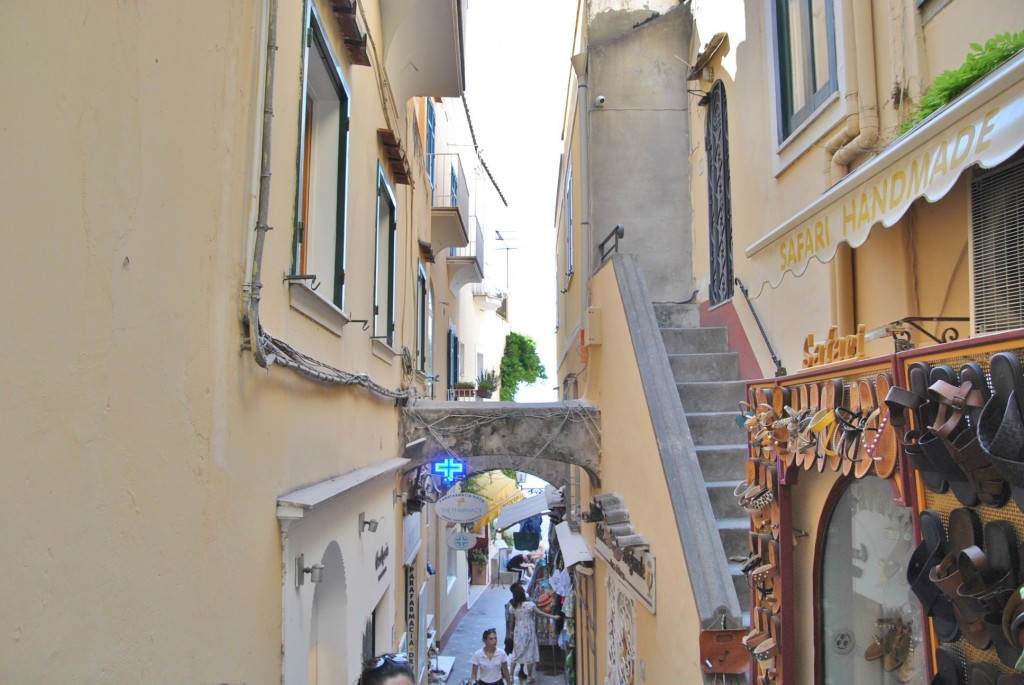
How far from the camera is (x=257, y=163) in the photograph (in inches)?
139

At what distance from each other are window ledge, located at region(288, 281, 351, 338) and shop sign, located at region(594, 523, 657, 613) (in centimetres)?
283

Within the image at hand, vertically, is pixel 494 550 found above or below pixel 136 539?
below

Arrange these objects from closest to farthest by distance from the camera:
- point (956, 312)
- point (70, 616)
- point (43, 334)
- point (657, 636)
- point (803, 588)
Answer: point (43, 334)
point (70, 616)
point (803, 588)
point (956, 312)
point (657, 636)

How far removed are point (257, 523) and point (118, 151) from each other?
1972 millimetres

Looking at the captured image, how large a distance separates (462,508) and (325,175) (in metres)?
6.11

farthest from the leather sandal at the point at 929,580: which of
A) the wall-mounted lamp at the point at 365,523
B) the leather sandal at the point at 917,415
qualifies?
the wall-mounted lamp at the point at 365,523

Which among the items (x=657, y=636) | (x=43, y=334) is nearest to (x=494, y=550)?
(x=657, y=636)

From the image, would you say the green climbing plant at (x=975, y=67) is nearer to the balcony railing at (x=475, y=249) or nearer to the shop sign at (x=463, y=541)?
the shop sign at (x=463, y=541)

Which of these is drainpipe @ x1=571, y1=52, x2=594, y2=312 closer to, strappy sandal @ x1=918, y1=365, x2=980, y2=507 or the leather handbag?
the leather handbag

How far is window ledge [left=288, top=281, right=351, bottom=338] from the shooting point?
440 cm

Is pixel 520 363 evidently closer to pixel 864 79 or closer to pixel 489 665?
pixel 489 665

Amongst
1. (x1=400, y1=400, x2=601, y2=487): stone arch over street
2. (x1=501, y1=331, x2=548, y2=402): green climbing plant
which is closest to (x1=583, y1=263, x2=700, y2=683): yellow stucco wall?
(x1=400, y1=400, x2=601, y2=487): stone arch over street

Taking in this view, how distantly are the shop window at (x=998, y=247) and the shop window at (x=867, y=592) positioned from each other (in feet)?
3.34

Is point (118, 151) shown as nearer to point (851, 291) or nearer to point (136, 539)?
point (136, 539)
